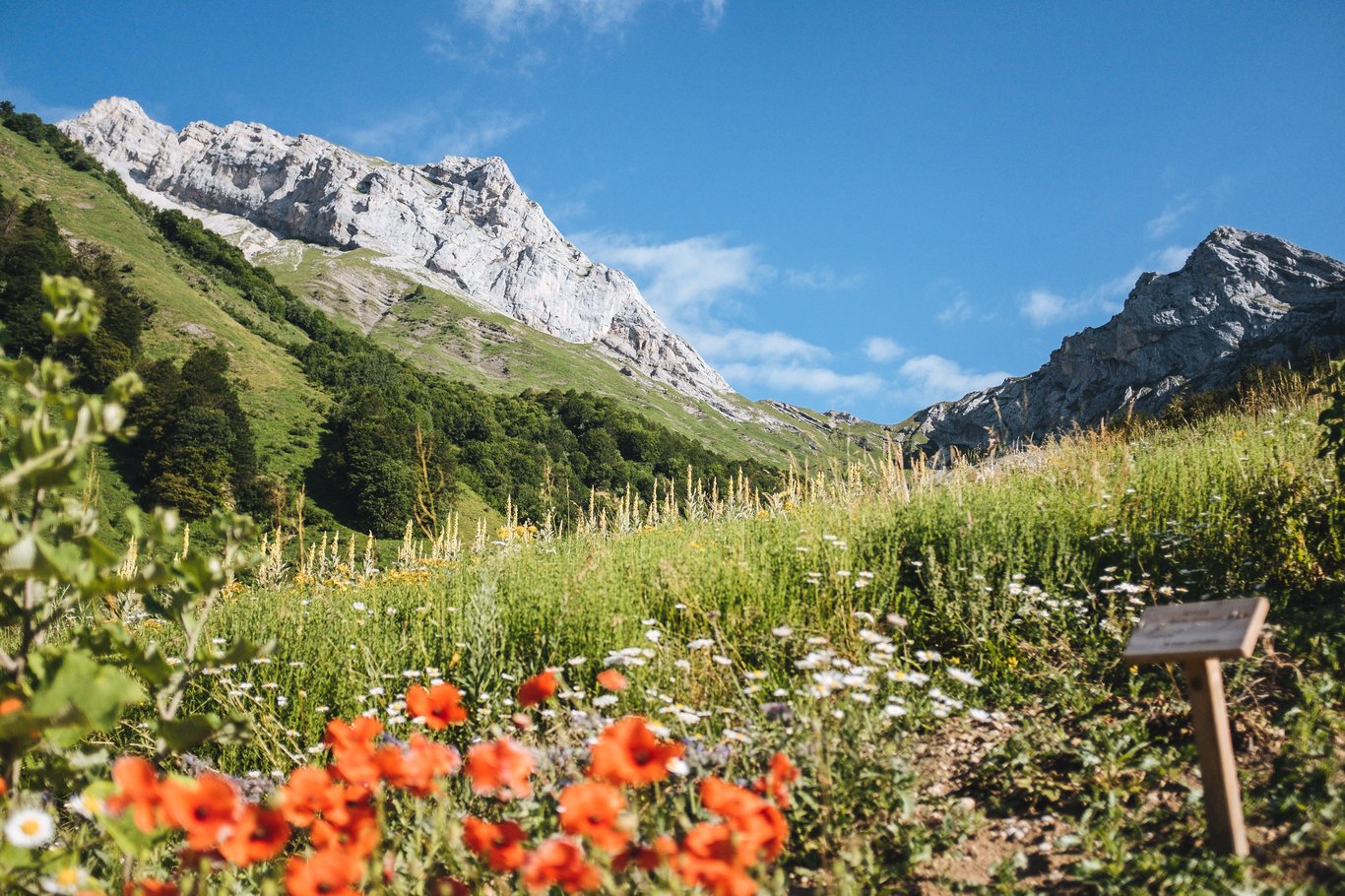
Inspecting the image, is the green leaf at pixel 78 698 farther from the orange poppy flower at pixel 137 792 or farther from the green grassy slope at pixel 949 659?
the green grassy slope at pixel 949 659

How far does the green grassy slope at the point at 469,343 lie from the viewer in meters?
130

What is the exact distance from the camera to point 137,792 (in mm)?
1405

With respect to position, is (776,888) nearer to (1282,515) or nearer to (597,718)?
(597,718)

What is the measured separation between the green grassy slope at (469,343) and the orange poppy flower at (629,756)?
119m

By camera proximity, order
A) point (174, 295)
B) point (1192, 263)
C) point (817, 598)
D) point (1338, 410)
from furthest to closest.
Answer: point (1192, 263) < point (174, 295) < point (817, 598) < point (1338, 410)

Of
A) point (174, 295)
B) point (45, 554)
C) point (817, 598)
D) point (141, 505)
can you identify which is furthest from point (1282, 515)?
point (174, 295)

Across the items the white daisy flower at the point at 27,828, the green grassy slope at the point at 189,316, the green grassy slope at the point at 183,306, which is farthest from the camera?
the green grassy slope at the point at 183,306

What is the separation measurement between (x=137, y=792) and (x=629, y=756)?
39.2 inches

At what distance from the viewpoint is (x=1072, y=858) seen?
8.33ft

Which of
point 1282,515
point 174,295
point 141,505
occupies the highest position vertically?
point 174,295

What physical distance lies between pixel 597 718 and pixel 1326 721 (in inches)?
119

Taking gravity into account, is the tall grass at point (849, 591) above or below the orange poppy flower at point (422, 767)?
above

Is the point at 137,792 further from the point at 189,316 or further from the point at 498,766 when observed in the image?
the point at 189,316

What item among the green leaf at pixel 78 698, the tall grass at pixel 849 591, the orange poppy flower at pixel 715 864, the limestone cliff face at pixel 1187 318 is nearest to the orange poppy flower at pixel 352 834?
the green leaf at pixel 78 698
